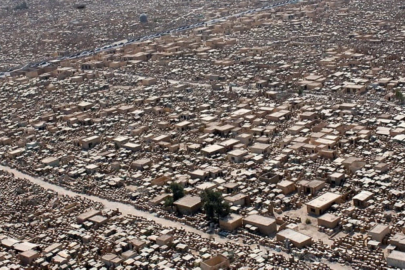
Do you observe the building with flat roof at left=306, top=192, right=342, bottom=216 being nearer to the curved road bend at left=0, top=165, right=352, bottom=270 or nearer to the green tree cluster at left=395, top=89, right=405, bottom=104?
the curved road bend at left=0, top=165, right=352, bottom=270

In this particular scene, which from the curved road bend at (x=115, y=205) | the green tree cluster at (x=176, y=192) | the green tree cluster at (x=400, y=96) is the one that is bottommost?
the green tree cluster at (x=400, y=96)

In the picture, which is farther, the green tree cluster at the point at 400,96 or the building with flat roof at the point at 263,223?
the green tree cluster at the point at 400,96

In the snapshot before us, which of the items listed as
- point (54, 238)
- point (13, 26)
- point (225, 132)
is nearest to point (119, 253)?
point (54, 238)

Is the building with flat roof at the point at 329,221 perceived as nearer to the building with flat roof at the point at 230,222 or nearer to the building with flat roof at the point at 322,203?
the building with flat roof at the point at 322,203

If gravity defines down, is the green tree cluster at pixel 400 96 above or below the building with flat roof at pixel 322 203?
below

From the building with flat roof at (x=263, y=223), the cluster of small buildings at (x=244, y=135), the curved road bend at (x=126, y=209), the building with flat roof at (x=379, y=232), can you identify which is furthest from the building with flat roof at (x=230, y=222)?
the building with flat roof at (x=379, y=232)

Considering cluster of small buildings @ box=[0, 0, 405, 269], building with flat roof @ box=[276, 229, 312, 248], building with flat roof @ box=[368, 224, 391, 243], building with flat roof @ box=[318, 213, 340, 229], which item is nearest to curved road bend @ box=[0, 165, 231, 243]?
cluster of small buildings @ box=[0, 0, 405, 269]

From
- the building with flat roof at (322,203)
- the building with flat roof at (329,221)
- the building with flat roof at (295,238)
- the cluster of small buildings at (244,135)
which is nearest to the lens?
the building with flat roof at (295,238)

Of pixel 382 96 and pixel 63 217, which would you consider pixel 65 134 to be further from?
pixel 382 96
